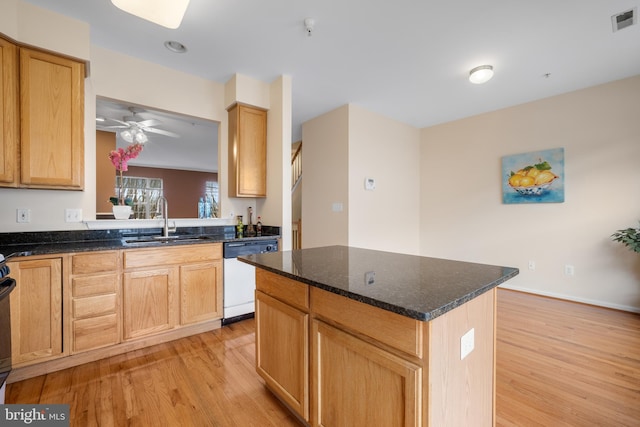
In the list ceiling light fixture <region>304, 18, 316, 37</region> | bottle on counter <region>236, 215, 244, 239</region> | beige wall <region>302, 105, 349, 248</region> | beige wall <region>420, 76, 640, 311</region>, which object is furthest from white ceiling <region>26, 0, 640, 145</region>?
bottle on counter <region>236, 215, 244, 239</region>

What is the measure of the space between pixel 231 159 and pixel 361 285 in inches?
105

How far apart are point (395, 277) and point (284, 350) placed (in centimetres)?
78

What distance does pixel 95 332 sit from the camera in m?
2.12

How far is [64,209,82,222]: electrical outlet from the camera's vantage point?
2.40 m

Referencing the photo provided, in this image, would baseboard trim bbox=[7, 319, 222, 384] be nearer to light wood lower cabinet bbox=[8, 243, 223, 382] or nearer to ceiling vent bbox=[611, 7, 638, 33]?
light wood lower cabinet bbox=[8, 243, 223, 382]

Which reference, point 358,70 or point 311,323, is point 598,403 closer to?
point 311,323

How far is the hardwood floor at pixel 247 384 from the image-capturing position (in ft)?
5.15

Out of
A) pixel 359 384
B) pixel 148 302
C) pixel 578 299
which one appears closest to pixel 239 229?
pixel 148 302

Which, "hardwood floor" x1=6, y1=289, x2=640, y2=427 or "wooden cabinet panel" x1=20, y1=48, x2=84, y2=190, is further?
"wooden cabinet panel" x1=20, y1=48, x2=84, y2=190

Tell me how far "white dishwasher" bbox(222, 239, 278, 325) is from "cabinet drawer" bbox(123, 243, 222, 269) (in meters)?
0.13

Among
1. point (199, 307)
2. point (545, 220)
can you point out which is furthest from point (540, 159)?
point (199, 307)

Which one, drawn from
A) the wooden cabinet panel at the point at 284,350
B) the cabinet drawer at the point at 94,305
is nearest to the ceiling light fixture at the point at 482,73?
the wooden cabinet panel at the point at 284,350

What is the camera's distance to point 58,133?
85.4 inches

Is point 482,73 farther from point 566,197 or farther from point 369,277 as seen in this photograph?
point 369,277
